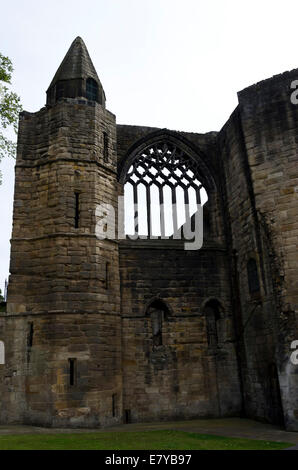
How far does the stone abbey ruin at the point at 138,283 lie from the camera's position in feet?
31.6

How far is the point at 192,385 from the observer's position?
11.2 metres

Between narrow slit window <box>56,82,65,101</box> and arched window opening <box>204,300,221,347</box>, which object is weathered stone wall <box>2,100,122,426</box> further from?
arched window opening <box>204,300,221,347</box>

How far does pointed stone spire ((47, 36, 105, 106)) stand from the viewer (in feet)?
41.4

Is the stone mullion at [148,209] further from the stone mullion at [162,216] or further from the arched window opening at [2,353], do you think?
the arched window opening at [2,353]

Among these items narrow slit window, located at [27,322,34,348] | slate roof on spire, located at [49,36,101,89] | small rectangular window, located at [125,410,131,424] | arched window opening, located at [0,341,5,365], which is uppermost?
slate roof on spire, located at [49,36,101,89]

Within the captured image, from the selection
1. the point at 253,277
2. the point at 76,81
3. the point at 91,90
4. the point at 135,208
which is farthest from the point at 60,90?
the point at 253,277

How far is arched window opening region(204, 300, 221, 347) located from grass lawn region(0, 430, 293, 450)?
3.98 meters

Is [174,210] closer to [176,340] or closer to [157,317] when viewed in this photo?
[157,317]

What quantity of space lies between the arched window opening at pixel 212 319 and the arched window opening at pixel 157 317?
1.41 meters

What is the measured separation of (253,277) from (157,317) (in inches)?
122

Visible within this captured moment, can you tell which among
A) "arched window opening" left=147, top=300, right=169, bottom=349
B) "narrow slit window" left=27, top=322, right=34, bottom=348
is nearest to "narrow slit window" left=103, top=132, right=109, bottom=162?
"arched window opening" left=147, top=300, right=169, bottom=349


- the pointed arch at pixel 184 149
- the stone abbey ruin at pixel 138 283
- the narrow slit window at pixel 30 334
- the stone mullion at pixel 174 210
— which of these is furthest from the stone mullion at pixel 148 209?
the narrow slit window at pixel 30 334
